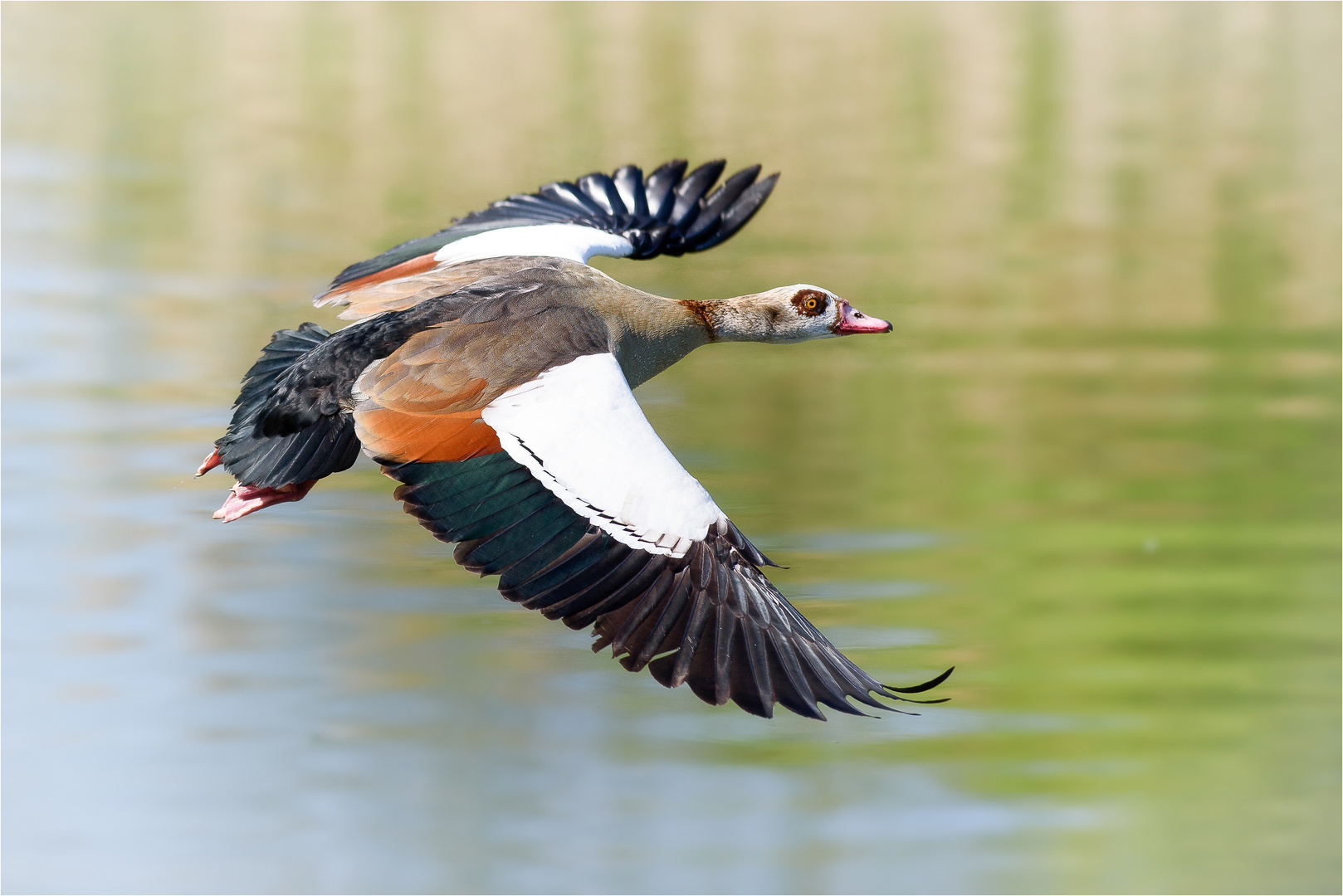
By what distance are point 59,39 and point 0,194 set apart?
7.76m

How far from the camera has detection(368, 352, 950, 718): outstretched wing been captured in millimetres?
4625

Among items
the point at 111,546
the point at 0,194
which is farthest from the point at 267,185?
the point at 111,546

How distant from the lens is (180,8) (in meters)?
21.2

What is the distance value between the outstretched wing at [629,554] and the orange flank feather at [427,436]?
0.04m

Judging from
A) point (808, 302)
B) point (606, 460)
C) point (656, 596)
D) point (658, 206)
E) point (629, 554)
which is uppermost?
point (658, 206)

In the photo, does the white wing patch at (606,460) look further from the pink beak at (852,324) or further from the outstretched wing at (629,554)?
the pink beak at (852,324)


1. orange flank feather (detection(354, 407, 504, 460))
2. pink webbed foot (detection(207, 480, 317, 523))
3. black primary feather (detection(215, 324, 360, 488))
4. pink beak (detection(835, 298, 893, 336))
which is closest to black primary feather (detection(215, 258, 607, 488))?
black primary feather (detection(215, 324, 360, 488))

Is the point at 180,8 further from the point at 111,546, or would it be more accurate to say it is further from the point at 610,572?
the point at 610,572

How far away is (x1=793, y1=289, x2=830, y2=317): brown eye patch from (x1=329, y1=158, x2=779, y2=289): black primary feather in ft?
2.89

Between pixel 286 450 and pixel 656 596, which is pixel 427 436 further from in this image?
pixel 656 596

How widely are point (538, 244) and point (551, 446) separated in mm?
1968

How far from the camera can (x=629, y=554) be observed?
15.7ft

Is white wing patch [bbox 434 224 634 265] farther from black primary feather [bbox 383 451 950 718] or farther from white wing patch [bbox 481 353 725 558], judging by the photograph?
black primary feather [bbox 383 451 950 718]

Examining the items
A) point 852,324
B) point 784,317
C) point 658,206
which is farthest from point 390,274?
point 852,324
